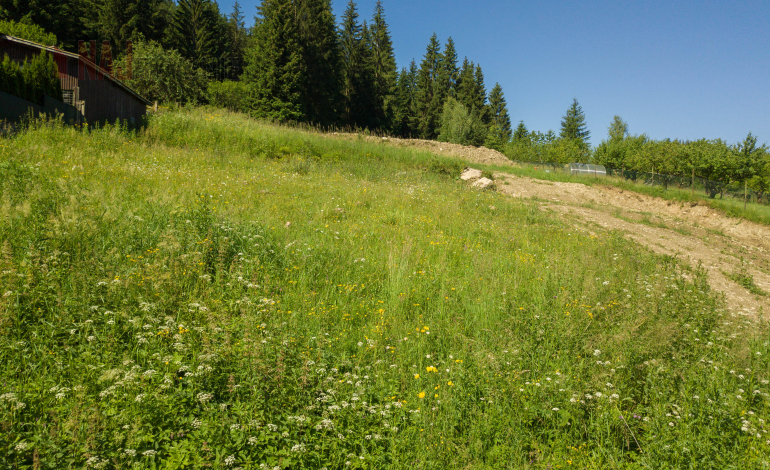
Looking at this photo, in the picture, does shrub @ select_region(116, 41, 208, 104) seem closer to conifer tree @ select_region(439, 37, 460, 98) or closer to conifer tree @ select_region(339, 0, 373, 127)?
conifer tree @ select_region(339, 0, 373, 127)

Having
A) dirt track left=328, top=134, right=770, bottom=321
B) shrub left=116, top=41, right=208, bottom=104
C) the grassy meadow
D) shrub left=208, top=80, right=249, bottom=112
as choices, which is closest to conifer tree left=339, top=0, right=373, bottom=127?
shrub left=208, top=80, right=249, bottom=112

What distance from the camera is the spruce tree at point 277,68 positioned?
3194 cm

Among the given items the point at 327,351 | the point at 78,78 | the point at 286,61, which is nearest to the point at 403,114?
the point at 286,61

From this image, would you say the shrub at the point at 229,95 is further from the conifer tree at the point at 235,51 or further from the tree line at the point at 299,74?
the conifer tree at the point at 235,51

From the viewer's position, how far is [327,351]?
333 cm

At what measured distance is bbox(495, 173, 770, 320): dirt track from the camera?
7.61 m

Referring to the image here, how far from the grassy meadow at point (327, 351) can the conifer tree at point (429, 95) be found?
5399 centimetres

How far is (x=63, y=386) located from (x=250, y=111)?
112 feet

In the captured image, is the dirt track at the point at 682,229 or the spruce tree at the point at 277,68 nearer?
the dirt track at the point at 682,229

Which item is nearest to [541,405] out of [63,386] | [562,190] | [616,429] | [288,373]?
[616,429]

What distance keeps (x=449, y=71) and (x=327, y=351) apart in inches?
2680

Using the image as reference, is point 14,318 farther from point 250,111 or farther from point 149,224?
point 250,111

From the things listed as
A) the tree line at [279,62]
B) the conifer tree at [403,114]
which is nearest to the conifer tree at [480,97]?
the tree line at [279,62]

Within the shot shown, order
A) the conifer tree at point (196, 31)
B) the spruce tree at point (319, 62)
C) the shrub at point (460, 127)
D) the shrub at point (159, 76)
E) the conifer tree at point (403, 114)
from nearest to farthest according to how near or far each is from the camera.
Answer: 1. the shrub at point (159, 76)
2. the spruce tree at point (319, 62)
3. the conifer tree at point (196, 31)
4. the shrub at point (460, 127)
5. the conifer tree at point (403, 114)
